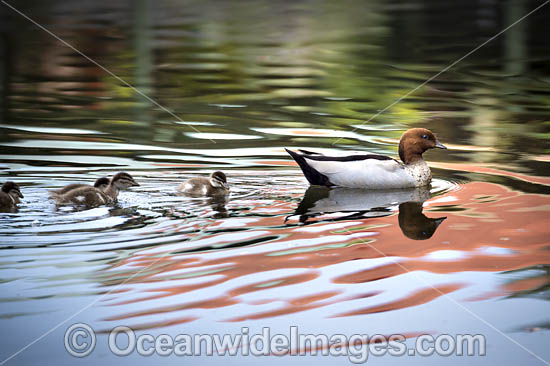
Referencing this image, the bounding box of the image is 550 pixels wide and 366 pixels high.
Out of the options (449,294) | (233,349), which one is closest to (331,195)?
(449,294)

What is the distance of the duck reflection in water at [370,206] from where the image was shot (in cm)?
647

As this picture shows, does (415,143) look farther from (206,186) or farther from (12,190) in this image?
(12,190)

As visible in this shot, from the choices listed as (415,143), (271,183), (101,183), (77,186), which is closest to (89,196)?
(77,186)

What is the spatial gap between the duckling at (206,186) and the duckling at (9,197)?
1461mm

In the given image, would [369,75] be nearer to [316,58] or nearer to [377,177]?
[316,58]

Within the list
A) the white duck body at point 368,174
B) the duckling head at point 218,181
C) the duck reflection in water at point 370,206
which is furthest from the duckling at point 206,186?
the white duck body at point 368,174

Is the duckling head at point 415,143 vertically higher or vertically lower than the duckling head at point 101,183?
higher

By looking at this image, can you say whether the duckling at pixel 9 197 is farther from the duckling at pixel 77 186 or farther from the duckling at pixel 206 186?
the duckling at pixel 206 186

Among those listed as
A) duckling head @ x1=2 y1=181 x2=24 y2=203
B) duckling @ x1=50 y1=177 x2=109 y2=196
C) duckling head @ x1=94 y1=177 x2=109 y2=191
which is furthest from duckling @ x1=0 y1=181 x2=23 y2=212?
duckling head @ x1=94 y1=177 x2=109 y2=191

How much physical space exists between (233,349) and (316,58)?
12565mm

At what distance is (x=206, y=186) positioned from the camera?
7.52 meters

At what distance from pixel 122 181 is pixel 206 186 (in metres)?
0.77

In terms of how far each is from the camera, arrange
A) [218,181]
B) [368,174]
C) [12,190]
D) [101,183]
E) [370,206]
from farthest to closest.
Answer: [368,174]
[218,181]
[101,183]
[370,206]
[12,190]

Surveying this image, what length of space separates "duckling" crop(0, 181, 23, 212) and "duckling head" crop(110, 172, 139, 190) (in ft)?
2.73
